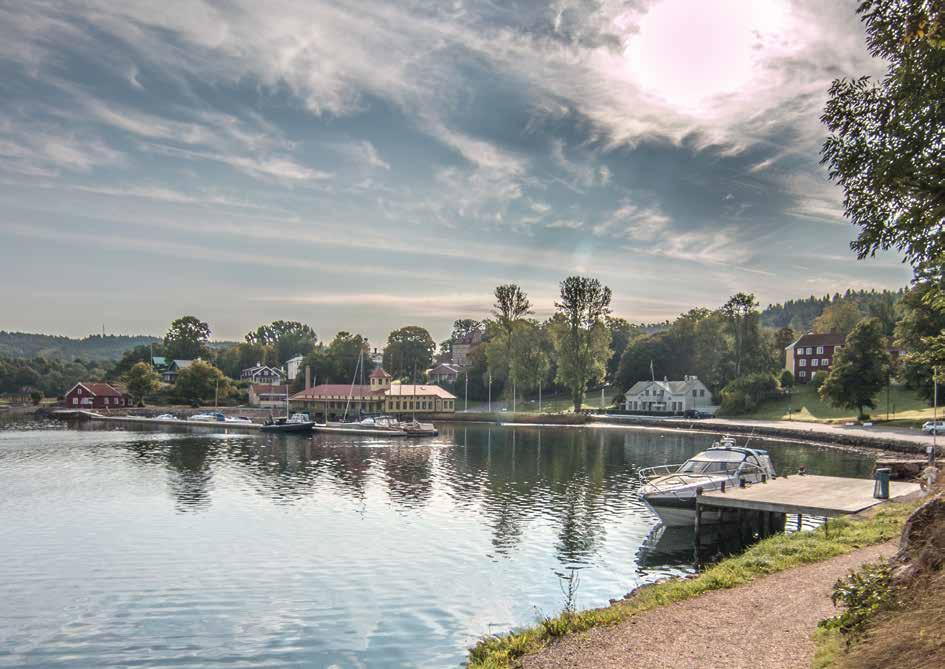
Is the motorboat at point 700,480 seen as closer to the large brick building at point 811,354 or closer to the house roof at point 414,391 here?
the house roof at point 414,391

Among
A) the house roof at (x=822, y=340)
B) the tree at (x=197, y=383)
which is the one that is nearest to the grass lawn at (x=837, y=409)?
the house roof at (x=822, y=340)

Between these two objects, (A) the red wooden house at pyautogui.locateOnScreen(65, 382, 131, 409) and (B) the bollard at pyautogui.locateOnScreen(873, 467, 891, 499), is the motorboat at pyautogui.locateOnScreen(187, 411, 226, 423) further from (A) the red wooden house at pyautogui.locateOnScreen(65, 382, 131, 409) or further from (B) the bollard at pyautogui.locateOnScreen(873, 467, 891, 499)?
(B) the bollard at pyautogui.locateOnScreen(873, 467, 891, 499)

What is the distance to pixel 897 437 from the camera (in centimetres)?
6419

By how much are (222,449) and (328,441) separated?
43.1 ft

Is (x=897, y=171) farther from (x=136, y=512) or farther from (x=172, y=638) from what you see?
(x=136, y=512)

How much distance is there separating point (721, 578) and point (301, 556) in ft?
52.4

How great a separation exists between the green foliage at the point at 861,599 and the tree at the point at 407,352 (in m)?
151

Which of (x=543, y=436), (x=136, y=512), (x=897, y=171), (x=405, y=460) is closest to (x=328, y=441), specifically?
(x=405, y=460)

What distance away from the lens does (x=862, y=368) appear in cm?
7925

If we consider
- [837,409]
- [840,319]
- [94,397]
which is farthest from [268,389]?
[840,319]

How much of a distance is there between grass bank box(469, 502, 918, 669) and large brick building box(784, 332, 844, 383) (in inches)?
A: 4354

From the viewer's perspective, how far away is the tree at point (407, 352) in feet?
540

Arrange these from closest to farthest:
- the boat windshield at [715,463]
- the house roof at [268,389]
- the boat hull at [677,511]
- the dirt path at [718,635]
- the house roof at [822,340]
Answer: the dirt path at [718,635] < the boat hull at [677,511] < the boat windshield at [715,463] < the house roof at [822,340] < the house roof at [268,389]

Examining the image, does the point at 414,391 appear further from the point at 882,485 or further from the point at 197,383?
the point at 882,485
